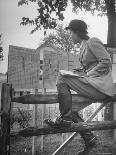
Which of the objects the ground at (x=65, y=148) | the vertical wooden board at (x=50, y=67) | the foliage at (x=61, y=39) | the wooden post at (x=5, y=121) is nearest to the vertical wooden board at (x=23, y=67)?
the vertical wooden board at (x=50, y=67)

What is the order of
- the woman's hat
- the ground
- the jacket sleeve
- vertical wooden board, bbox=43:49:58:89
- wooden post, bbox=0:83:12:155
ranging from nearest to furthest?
wooden post, bbox=0:83:12:155 → the jacket sleeve → the woman's hat → the ground → vertical wooden board, bbox=43:49:58:89

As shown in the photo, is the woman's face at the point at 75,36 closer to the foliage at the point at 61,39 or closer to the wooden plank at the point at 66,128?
the wooden plank at the point at 66,128

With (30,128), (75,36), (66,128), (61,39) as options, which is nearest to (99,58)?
(75,36)

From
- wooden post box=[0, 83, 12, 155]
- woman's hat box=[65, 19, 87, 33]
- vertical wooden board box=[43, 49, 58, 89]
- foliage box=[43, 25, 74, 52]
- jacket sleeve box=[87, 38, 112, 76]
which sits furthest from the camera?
foliage box=[43, 25, 74, 52]

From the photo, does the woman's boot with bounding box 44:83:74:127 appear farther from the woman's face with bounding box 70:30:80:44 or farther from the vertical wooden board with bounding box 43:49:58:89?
the vertical wooden board with bounding box 43:49:58:89

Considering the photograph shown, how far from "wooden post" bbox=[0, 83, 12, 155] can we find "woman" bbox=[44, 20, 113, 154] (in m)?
0.59

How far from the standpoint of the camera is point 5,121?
361 centimetres

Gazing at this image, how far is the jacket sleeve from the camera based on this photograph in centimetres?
416

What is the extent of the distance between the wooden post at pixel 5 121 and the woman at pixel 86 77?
1.95 feet

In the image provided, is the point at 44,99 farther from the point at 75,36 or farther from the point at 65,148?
the point at 65,148

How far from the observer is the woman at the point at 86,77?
3.87 meters

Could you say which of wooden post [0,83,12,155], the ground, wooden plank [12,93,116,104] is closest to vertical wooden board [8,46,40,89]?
the ground

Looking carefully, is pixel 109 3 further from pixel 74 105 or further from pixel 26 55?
pixel 74 105

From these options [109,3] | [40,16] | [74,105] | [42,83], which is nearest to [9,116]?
[74,105]
